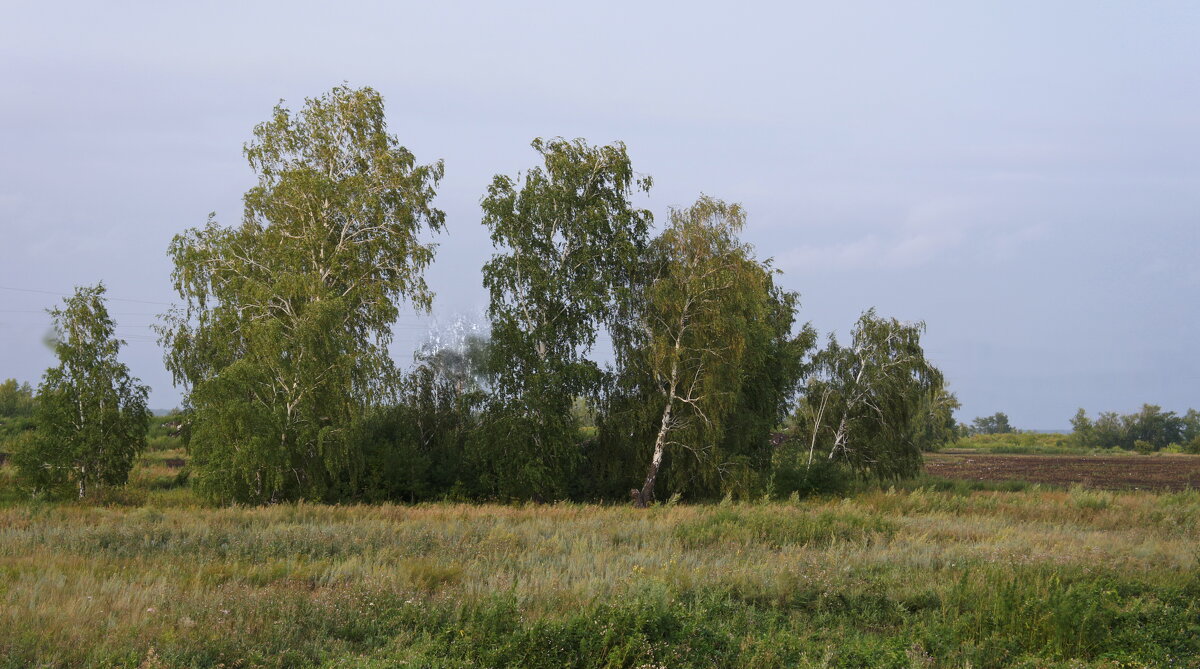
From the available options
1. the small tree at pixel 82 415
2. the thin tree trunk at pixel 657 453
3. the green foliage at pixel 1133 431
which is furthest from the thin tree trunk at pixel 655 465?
the green foliage at pixel 1133 431

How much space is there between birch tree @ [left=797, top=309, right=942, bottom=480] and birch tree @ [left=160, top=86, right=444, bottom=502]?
15.7m

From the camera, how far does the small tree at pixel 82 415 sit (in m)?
24.0

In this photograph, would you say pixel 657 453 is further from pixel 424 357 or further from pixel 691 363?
pixel 424 357

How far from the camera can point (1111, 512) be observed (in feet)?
77.4

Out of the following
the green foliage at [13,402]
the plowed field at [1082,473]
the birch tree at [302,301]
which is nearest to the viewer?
the birch tree at [302,301]

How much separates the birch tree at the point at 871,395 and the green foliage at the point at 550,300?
9.42m

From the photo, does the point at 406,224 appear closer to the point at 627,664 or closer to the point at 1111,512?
the point at 627,664


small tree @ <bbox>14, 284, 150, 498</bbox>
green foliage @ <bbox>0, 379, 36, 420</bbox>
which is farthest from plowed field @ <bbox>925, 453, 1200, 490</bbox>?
green foliage @ <bbox>0, 379, 36, 420</bbox>

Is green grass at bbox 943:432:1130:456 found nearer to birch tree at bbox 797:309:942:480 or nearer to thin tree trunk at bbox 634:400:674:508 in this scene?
→ birch tree at bbox 797:309:942:480

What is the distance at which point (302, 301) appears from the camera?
81.2ft

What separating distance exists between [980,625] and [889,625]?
0.98m

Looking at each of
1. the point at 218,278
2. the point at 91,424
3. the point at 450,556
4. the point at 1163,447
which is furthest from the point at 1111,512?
the point at 1163,447

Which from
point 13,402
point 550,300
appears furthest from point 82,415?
point 13,402

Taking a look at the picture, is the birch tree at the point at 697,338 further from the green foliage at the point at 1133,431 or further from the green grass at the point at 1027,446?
the green foliage at the point at 1133,431
